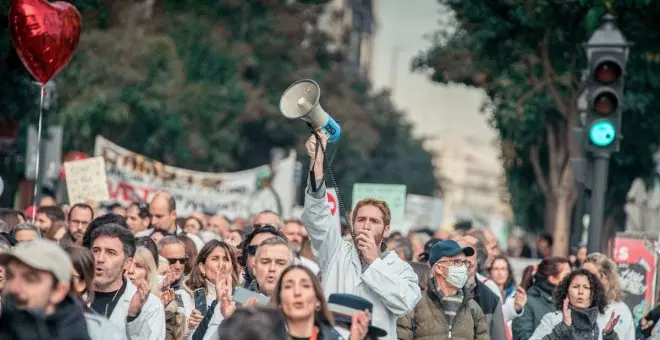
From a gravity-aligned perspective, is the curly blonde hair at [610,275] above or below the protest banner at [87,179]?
below

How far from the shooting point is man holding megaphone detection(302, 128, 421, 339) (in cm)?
823

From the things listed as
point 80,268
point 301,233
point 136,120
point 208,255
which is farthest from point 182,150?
point 80,268

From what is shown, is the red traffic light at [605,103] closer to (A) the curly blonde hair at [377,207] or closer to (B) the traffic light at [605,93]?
(B) the traffic light at [605,93]

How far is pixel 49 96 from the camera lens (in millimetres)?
23719

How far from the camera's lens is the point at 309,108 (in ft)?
28.1

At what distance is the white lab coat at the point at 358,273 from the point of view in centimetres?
822

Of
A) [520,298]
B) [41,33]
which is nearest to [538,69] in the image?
[41,33]

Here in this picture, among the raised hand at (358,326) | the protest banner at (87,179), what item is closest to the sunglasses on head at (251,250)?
the raised hand at (358,326)

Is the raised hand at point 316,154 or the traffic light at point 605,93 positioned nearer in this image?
the raised hand at point 316,154

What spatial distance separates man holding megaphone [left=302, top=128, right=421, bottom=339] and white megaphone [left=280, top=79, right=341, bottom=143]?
0.05 meters

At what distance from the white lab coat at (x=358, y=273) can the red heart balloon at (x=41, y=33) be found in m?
7.29

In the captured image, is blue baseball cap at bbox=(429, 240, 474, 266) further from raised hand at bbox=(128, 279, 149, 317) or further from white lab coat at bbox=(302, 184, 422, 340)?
raised hand at bbox=(128, 279, 149, 317)

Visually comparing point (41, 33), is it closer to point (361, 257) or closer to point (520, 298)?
point (520, 298)

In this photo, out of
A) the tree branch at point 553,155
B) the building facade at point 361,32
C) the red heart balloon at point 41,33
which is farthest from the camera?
the building facade at point 361,32
